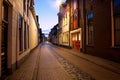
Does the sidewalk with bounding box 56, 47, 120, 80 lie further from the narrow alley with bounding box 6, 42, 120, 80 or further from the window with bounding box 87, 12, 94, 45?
the window with bounding box 87, 12, 94, 45

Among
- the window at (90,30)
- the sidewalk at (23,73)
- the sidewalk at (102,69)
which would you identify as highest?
the window at (90,30)

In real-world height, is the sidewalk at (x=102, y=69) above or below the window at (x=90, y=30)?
below

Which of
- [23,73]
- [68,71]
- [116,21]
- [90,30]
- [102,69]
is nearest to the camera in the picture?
[23,73]

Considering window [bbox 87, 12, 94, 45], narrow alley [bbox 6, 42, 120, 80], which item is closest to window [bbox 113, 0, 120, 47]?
narrow alley [bbox 6, 42, 120, 80]

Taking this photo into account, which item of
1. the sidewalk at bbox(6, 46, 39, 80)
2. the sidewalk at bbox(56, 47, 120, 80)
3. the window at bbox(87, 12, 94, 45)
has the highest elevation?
the window at bbox(87, 12, 94, 45)

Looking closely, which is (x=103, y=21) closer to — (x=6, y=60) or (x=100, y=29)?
(x=100, y=29)

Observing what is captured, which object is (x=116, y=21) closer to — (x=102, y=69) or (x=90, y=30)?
(x=102, y=69)

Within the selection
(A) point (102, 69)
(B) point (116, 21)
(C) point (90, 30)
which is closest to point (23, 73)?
(A) point (102, 69)

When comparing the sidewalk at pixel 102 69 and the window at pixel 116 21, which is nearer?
the sidewalk at pixel 102 69

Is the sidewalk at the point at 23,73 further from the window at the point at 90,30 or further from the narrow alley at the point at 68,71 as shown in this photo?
the window at the point at 90,30

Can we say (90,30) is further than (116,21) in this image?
Yes

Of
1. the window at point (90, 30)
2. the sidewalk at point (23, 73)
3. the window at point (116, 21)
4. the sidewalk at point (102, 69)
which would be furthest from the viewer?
the window at point (90, 30)

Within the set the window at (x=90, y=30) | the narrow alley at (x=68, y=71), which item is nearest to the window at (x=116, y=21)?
the narrow alley at (x=68, y=71)

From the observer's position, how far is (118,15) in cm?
1234
